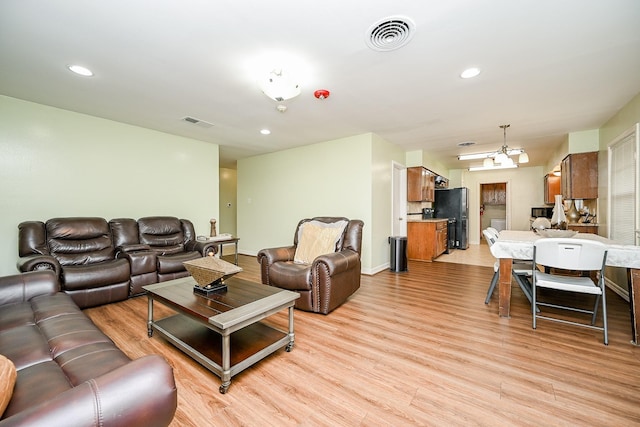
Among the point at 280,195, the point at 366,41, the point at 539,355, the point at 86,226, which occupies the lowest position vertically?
the point at 539,355

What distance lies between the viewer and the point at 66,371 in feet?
3.75

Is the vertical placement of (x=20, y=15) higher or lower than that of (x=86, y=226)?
higher

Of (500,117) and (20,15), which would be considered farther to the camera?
(500,117)

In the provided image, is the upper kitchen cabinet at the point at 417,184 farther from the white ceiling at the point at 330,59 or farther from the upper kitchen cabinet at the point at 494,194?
the upper kitchen cabinet at the point at 494,194

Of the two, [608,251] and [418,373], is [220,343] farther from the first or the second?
[608,251]

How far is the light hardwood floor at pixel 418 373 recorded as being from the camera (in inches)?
57.1

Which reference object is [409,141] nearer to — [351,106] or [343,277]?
[351,106]

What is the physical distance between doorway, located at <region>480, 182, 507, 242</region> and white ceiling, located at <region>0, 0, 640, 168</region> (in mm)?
5756

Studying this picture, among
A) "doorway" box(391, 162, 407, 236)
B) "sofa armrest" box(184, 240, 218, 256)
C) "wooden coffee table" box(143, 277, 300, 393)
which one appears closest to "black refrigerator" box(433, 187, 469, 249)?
"doorway" box(391, 162, 407, 236)

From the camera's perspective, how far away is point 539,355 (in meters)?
2.02

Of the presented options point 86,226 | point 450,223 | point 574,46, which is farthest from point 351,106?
point 450,223

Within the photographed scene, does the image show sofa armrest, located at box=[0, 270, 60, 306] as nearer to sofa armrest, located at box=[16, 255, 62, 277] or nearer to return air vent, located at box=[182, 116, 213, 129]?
sofa armrest, located at box=[16, 255, 62, 277]

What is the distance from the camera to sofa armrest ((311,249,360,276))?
2721 millimetres

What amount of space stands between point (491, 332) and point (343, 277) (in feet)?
4.77
